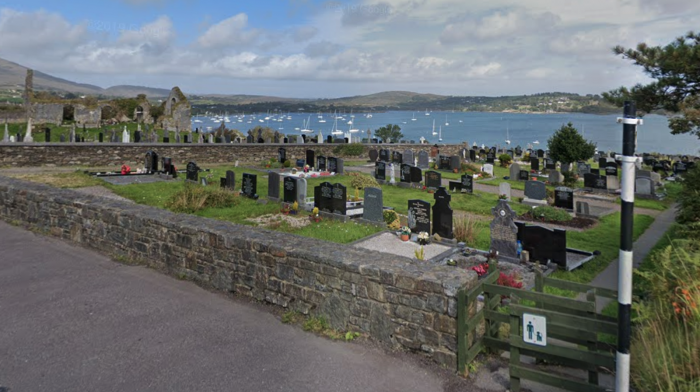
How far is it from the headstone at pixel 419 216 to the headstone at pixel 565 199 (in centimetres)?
659

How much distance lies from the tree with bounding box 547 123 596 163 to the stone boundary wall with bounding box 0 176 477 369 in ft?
80.5

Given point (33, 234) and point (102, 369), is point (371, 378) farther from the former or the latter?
point (33, 234)

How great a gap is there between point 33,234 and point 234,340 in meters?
6.88

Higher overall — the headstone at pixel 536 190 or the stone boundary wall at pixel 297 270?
the headstone at pixel 536 190

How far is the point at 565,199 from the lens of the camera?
15570 mm

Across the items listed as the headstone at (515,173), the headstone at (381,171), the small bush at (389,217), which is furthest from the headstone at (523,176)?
the small bush at (389,217)

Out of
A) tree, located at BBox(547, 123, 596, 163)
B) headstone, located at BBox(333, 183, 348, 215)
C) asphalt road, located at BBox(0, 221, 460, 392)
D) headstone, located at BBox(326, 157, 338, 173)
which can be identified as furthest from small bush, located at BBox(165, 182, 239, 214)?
tree, located at BBox(547, 123, 596, 163)

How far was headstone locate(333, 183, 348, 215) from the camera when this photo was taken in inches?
530

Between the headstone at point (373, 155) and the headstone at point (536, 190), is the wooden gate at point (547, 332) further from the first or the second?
the headstone at point (373, 155)

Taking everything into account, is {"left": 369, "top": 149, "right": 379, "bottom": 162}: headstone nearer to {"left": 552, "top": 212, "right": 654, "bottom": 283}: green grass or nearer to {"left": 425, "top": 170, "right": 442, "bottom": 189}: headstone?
{"left": 425, "top": 170, "right": 442, "bottom": 189}: headstone

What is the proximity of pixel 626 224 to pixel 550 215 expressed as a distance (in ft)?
38.1

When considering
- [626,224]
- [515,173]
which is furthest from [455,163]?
[626,224]

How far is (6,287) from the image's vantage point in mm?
6629

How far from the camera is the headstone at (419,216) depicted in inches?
457
